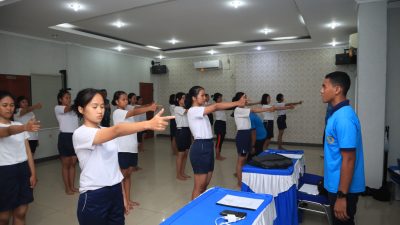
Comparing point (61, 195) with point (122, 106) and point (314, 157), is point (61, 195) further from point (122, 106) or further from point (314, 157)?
point (314, 157)

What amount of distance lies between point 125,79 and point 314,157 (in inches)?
249

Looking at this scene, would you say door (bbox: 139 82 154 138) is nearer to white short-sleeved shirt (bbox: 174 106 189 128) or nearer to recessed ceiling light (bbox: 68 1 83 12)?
white short-sleeved shirt (bbox: 174 106 189 128)

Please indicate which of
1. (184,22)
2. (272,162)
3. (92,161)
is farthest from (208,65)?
(92,161)

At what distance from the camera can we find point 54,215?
3.60 m

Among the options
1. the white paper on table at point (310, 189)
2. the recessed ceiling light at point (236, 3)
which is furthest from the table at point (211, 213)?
the recessed ceiling light at point (236, 3)

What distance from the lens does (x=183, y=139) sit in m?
5.23

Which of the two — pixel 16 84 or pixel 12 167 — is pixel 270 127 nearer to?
pixel 12 167

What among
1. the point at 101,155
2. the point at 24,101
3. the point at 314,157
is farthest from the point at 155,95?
the point at 101,155

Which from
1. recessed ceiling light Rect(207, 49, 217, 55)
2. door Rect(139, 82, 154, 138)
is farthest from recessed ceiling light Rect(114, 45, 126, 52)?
recessed ceiling light Rect(207, 49, 217, 55)

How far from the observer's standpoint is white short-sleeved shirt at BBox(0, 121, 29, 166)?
95.2 inches

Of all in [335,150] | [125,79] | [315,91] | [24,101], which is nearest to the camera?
[335,150]

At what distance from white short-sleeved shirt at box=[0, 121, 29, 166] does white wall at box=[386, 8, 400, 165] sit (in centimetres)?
529

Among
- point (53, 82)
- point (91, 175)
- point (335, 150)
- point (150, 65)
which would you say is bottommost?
point (91, 175)

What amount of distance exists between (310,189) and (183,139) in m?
2.64
